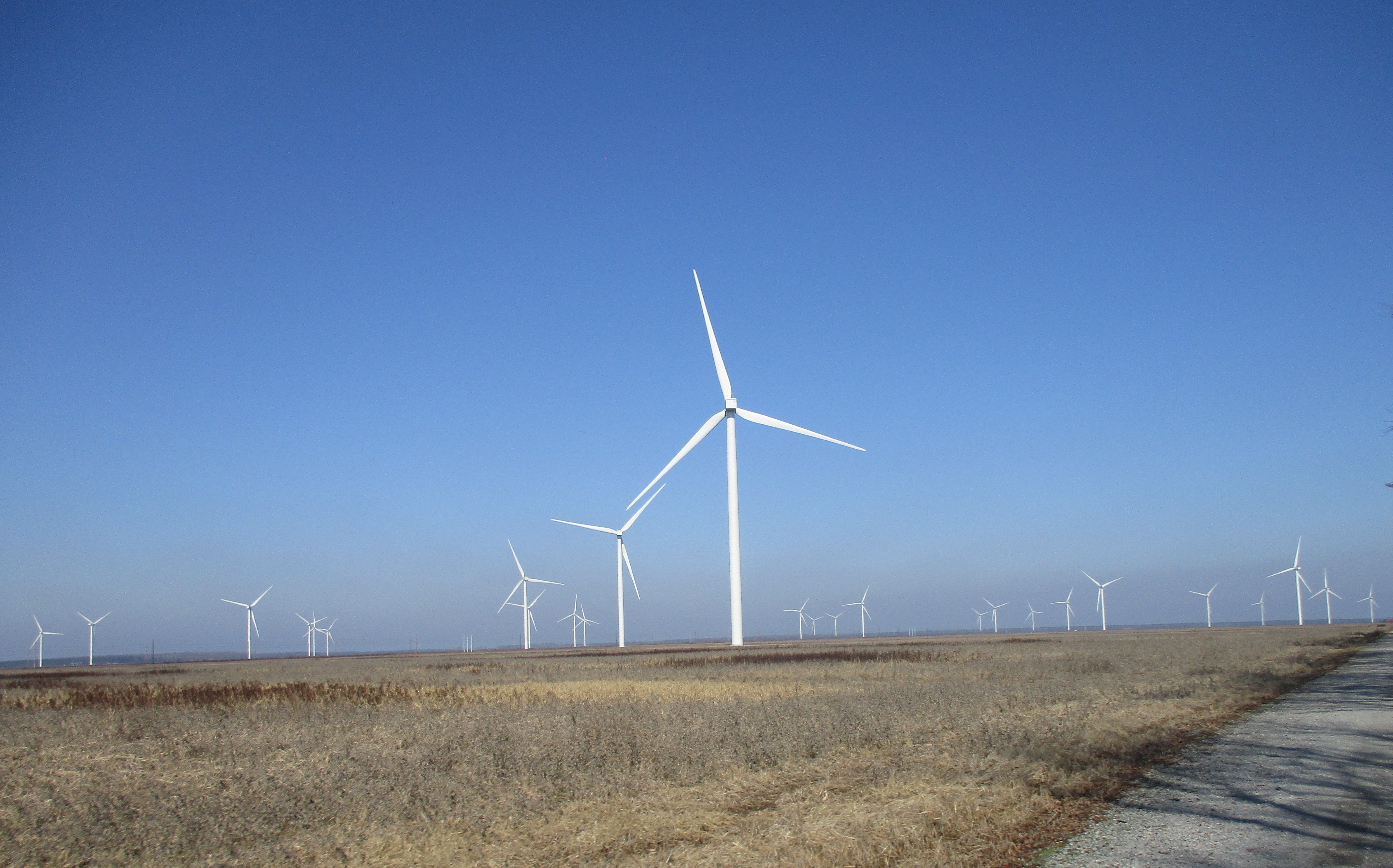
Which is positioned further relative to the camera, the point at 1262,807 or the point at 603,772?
the point at 603,772

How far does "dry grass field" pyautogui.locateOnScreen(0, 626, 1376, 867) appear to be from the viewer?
9.51 m

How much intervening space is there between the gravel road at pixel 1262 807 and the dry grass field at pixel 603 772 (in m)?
0.68

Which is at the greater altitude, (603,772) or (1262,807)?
(1262,807)

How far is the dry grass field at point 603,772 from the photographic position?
951cm

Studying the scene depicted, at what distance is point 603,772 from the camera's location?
1315 centimetres

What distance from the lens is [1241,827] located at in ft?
30.2

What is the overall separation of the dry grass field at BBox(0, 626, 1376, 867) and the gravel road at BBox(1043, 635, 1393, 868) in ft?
2.24

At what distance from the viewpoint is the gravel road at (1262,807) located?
825 cm

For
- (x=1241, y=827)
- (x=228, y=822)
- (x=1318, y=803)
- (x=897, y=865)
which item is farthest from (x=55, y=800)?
(x=1318, y=803)

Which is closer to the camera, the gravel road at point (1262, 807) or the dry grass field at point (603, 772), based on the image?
the gravel road at point (1262, 807)

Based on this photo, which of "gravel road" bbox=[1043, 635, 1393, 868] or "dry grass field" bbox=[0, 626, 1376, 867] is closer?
"gravel road" bbox=[1043, 635, 1393, 868]

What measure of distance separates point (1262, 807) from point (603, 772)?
8.52 meters

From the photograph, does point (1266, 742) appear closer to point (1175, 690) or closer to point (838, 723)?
point (838, 723)

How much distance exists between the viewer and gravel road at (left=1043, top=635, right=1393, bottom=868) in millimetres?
8250
